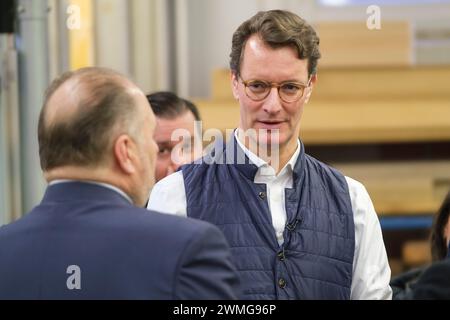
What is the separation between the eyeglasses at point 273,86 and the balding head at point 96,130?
1.17ft

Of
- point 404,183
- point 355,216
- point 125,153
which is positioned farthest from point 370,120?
point 125,153

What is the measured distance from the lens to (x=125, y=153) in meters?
1.28

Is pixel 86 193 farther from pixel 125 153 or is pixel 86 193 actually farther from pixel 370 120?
pixel 370 120

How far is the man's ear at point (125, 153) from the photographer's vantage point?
1.27 meters

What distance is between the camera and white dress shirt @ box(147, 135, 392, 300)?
1626 millimetres

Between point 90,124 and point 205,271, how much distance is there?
0.85ft

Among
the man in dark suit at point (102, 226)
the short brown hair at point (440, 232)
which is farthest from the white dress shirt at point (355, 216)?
the short brown hair at point (440, 232)

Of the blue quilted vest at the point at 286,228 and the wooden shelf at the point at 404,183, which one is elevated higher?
the blue quilted vest at the point at 286,228

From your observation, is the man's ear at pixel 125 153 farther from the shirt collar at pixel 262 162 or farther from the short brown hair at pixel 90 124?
the shirt collar at pixel 262 162

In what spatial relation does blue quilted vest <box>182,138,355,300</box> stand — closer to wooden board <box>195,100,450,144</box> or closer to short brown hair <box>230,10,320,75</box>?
short brown hair <box>230,10,320,75</box>

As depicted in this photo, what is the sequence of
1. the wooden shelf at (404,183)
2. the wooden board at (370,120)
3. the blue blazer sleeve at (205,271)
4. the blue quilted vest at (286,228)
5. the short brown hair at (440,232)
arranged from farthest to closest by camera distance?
1. the wooden shelf at (404,183)
2. the wooden board at (370,120)
3. the short brown hair at (440,232)
4. the blue quilted vest at (286,228)
5. the blue blazer sleeve at (205,271)

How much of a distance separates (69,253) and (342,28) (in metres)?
2.79

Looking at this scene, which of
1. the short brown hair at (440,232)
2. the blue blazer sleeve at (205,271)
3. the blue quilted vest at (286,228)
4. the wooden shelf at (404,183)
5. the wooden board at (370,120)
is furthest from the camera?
the wooden shelf at (404,183)
